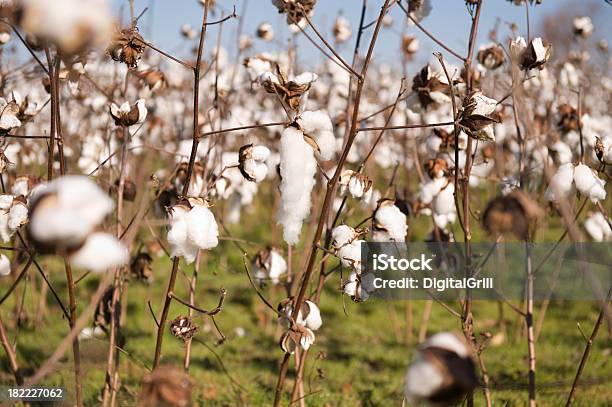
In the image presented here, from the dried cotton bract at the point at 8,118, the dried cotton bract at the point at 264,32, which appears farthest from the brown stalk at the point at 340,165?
the dried cotton bract at the point at 264,32

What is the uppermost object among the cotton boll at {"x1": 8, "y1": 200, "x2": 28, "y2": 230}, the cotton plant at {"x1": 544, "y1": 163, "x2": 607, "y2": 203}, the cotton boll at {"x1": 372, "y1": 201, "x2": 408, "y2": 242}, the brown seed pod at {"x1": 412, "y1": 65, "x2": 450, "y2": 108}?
the brown seed pod at {"x1": 412, "y1": 65, "x2": 450, "y2": 108}

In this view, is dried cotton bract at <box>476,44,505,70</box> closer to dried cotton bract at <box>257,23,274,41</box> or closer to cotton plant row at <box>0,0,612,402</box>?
cotton plant row at <box>0,0,612,402</box>

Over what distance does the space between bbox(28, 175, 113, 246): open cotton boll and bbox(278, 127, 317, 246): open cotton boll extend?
57 cm

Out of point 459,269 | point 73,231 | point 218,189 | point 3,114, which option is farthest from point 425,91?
point 73,231

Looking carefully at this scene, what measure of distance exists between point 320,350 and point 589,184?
1.61 m

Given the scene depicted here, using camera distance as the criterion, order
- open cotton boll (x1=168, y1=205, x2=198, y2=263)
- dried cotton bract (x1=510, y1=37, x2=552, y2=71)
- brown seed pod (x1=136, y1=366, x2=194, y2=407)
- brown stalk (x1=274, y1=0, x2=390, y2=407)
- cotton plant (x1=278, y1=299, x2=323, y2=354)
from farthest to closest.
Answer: dried cotton bract (x1=510, y1=37, x2=552, y2=71), cotton plant (x1=278, y1=299, x2=323, y2=354), brown stalk (x1=274, y1=0, x2=390, y2=407), open cotton boll (x1=168, y1=205, x2=198, y2=263), brown seed pod (x1=136, y1=366, x2=194, y2=407)

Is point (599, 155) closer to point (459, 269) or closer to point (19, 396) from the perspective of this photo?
point (459, 269)

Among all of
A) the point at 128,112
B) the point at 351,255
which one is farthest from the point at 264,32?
the point at 351,255

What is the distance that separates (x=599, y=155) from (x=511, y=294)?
2.65m

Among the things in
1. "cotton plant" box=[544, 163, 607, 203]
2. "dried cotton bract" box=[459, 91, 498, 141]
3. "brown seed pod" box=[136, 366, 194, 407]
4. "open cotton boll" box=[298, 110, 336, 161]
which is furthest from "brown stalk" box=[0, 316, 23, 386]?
"cotton plant" box=[544, 163, 607, 203]

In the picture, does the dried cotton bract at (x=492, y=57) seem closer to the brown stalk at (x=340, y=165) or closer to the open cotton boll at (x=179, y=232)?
the brown stalk at (x=340, y=165)

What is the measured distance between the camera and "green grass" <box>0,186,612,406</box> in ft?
8.54

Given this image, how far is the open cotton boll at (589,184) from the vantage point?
1.73m

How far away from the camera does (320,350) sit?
299 cm
